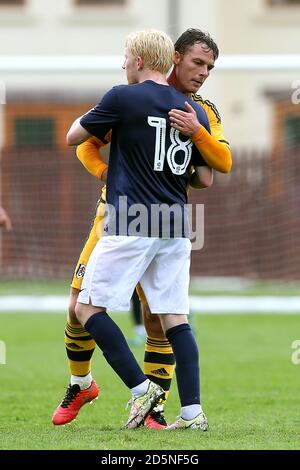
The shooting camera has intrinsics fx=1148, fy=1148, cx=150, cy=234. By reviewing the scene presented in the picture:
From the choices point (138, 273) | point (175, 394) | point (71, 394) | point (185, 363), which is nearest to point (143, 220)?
point (138, 273)

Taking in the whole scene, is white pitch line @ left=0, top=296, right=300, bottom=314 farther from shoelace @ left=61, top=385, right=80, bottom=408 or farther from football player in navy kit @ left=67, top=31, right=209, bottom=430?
football player in navy kit @ left=67, top=31, right=209, bottom=430

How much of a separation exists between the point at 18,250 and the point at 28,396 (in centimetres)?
962

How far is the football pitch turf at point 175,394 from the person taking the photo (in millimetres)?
5121

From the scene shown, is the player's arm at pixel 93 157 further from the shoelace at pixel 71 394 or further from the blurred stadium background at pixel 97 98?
the blurred stadium background at pixel 97 98

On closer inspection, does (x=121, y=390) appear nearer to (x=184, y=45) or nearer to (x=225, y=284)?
(x=184, y=45)

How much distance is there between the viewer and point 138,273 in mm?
5379

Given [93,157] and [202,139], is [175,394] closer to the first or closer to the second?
[93,157]

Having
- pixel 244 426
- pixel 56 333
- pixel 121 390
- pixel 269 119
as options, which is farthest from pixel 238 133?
pixel 244 426

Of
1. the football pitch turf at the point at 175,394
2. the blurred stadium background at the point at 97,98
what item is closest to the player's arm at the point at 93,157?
the football pitch turf at the point at 175,394

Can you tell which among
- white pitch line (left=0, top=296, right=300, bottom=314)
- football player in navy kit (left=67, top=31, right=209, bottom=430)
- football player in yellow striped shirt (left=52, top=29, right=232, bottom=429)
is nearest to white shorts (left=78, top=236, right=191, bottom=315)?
football player in navy kit (left=67, top=31, right=209, bottom=430)

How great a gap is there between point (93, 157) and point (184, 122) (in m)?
0.61

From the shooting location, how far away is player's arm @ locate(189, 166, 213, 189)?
557cm

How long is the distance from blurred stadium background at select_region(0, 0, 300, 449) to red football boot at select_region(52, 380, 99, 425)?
0.35ft

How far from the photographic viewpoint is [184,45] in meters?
5.52
